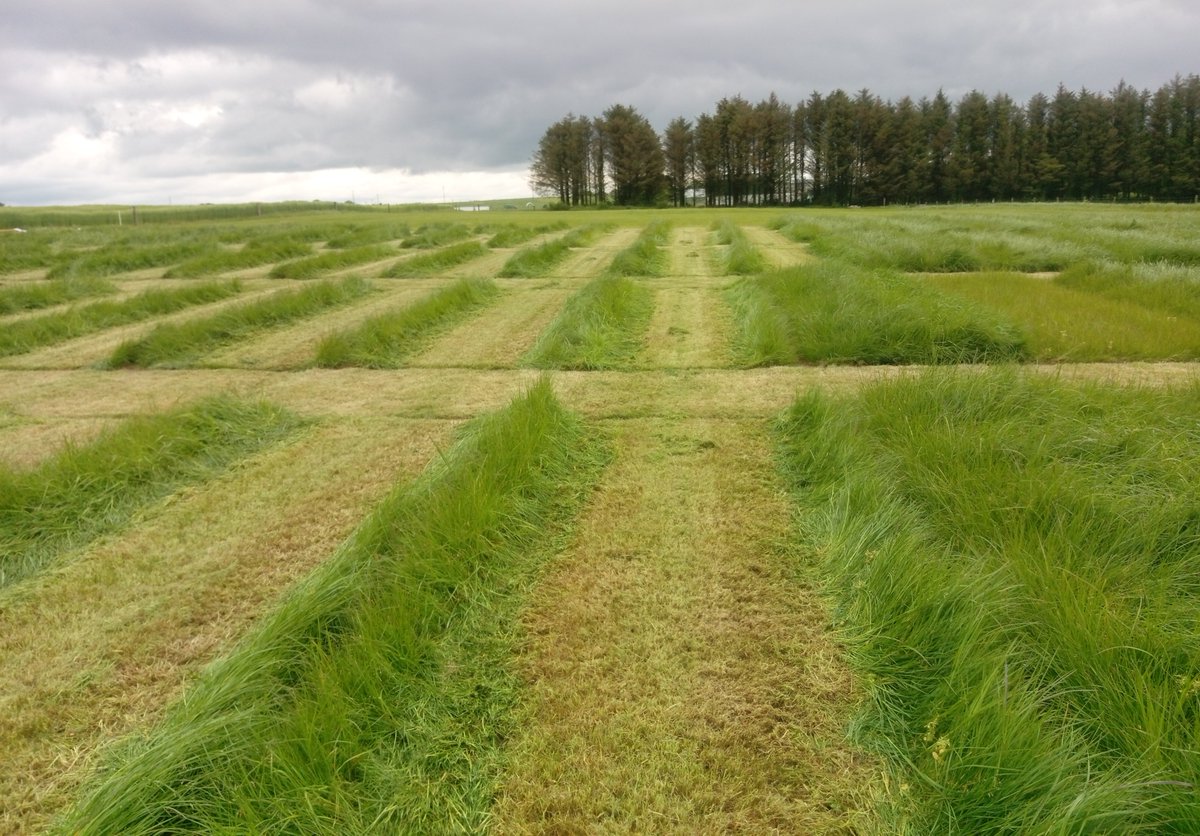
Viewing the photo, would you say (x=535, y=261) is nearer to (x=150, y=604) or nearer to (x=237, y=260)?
(x=237, y=260)

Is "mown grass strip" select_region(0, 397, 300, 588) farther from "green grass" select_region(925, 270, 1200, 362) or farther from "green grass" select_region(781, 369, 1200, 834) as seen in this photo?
"green grass" select_region(925, 270, 1200, 362)

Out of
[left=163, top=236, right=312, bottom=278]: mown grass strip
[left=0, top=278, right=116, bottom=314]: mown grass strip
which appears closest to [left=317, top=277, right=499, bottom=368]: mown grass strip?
[left=0, top=278, right=116, bottom=314]: mown grass strip

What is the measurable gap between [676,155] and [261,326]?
2675 inches

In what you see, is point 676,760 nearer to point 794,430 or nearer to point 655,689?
point 655,689

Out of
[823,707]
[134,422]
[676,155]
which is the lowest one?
[823,707]

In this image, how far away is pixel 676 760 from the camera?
2.11 m

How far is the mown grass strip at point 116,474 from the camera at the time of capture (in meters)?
3.53

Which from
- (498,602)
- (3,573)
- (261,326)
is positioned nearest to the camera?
(498,602)

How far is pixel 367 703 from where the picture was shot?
2.26 meters

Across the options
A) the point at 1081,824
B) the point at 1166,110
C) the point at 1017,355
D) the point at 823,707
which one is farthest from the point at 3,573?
the point at 1166,110

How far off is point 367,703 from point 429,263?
1419 cm

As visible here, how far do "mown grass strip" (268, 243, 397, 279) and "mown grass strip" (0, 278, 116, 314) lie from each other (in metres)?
2.96

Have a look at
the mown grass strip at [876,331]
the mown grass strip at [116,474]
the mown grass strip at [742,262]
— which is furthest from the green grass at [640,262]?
the mown grass strip at [116,474]

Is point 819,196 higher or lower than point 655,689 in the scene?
higher
